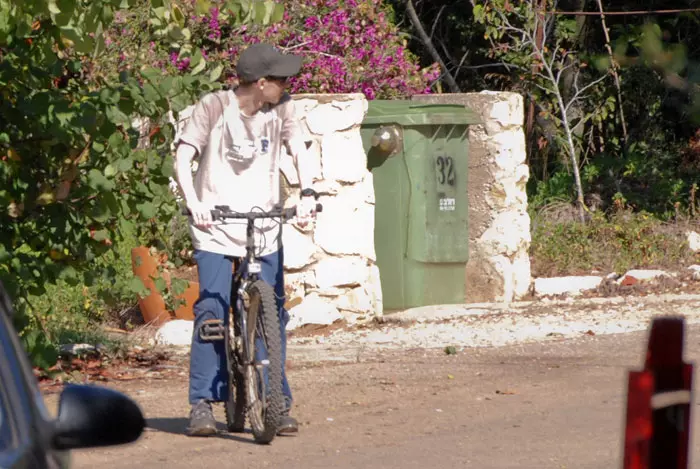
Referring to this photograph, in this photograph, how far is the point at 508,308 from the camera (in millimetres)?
10352

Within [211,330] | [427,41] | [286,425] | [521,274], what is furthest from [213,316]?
[427,41]

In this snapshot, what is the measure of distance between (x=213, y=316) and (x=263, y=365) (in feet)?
1.25

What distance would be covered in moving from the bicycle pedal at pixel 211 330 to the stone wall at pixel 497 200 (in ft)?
16.0

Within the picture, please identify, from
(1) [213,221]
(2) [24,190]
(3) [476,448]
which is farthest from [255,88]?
(3) [476,448]

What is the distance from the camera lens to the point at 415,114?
10.4 meters

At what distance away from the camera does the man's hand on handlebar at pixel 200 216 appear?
234 inches

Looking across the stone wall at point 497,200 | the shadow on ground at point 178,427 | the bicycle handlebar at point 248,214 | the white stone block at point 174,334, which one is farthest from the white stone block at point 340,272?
the bicycle handlebar at point 248,214

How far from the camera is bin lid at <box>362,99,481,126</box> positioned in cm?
1027

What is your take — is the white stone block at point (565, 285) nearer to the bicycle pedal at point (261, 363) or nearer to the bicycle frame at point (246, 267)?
the bicycle frame at point (246, 267)

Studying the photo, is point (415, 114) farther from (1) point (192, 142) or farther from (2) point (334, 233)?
(1) point (192, 142)

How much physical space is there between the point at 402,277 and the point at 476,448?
4419 millimetres

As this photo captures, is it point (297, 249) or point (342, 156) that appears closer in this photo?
point (297, 249)

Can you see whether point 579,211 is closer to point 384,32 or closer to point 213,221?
point 384,32

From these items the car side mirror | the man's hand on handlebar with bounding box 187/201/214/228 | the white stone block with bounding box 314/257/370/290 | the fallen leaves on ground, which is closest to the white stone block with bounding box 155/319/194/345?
the fallen leaves on ground
